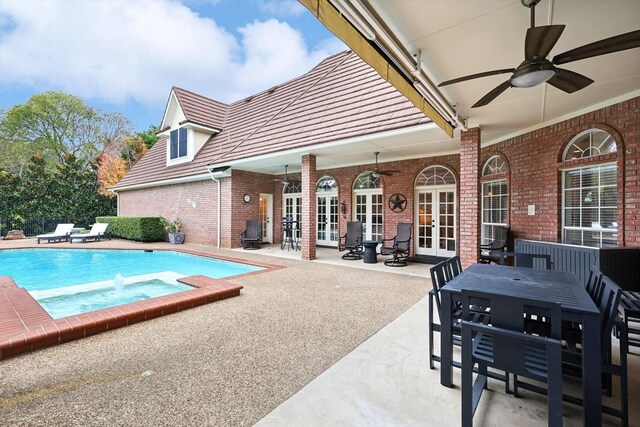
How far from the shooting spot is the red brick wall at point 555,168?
4051 mm

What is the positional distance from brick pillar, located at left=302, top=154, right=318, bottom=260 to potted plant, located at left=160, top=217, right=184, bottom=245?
6.72 meters

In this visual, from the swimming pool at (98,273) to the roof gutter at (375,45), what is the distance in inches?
194

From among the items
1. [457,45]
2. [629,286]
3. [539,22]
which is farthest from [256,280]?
[629,286]

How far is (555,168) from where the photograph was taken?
5.26 m

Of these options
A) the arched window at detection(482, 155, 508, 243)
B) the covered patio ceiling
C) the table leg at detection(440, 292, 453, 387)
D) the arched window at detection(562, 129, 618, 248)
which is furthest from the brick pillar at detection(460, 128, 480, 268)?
the table leg at detection(440, 292, 453, 387)

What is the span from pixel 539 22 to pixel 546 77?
64 cm

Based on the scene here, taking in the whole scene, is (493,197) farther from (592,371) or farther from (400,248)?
(592,371)

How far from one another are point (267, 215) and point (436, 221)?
685 centimetres

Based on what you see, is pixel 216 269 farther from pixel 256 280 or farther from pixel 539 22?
pixel 539 22

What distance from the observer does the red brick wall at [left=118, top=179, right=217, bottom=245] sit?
11.0m

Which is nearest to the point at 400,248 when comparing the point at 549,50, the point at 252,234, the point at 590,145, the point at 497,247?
the point at 497,247

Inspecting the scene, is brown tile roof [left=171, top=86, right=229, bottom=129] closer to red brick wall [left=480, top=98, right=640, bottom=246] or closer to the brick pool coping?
the brick pool coping

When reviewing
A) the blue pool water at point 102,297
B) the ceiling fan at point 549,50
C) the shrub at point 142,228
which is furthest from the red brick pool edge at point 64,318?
the shrub at point 142,228

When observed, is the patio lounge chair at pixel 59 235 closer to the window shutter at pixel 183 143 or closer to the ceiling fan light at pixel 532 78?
the window shutter at pixel 183 143
